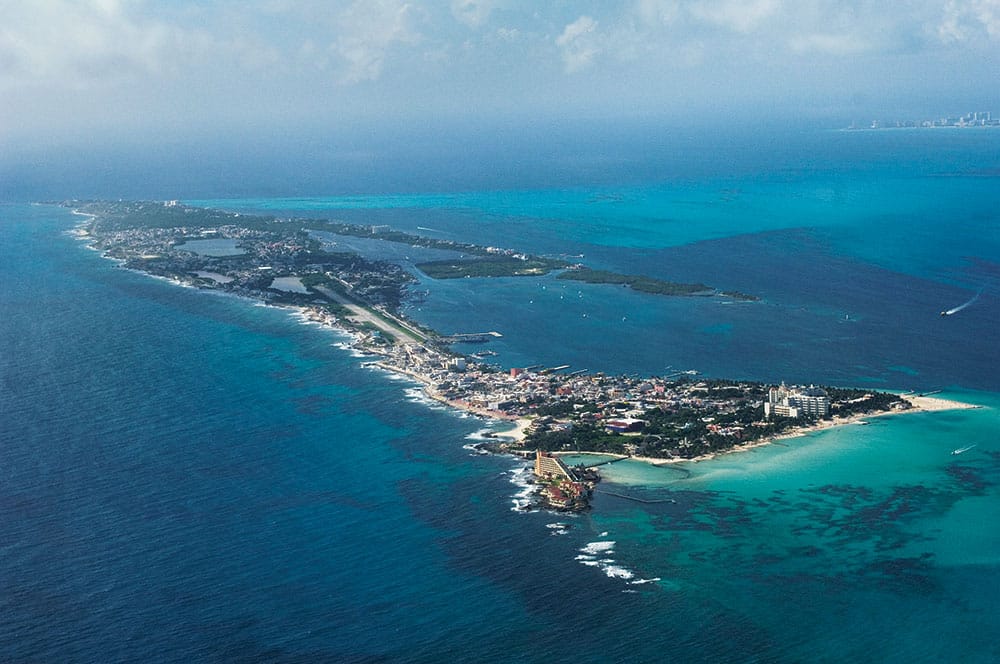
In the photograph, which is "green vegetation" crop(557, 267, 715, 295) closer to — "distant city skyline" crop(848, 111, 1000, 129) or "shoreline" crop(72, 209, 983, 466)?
"shoreline" crop(72, 209, 983, 466)

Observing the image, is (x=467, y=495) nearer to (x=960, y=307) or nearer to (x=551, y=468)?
(x=551, y=468)

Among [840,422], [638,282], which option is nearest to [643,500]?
[840,422]

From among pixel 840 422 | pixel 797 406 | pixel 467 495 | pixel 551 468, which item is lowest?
pixel 467 495

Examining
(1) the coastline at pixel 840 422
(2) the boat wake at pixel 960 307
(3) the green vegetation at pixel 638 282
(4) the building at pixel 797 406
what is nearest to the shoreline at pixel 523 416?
(1) the coastline at pixel 840 422

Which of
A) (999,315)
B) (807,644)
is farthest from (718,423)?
(999,315)

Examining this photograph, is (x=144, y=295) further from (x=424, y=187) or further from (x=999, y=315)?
(x=424, y=187)

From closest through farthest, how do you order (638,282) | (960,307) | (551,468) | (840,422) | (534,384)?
1. (551,468)
2. (840,422)
3. (534,384)
4. (960,307)
5. (638,282)
